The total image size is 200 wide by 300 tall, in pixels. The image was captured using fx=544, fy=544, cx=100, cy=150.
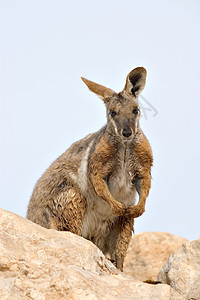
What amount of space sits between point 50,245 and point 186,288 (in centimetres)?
258

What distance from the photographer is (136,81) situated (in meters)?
7.43

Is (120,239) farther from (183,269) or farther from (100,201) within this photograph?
(183,269)

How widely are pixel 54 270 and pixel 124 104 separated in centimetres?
338

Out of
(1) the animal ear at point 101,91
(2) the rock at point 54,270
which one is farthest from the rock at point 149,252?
(2) the rock at point 54,270

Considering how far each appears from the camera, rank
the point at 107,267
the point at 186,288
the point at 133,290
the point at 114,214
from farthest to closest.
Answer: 1. the point at 114,214
2. the point at 186,288
3. the point at 107,267
4. the point at 133,290

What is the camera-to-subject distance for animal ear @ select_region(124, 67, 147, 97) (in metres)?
7.29

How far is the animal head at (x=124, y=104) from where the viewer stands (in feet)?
23.3

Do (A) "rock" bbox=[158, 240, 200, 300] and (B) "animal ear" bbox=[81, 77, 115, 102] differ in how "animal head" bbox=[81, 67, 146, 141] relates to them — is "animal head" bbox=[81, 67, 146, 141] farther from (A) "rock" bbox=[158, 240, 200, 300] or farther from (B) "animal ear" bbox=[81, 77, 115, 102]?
(A) "rock" bbox=[158, 240, 200, 300]

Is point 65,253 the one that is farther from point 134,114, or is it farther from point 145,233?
point 145,233

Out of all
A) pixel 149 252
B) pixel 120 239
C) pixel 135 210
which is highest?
pixel 135 210

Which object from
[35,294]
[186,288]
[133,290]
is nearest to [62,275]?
[35,294]

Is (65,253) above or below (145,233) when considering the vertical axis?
above

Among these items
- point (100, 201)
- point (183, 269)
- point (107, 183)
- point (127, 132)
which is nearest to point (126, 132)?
point (127, 132)

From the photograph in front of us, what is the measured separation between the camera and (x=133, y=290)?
14.9 feet
